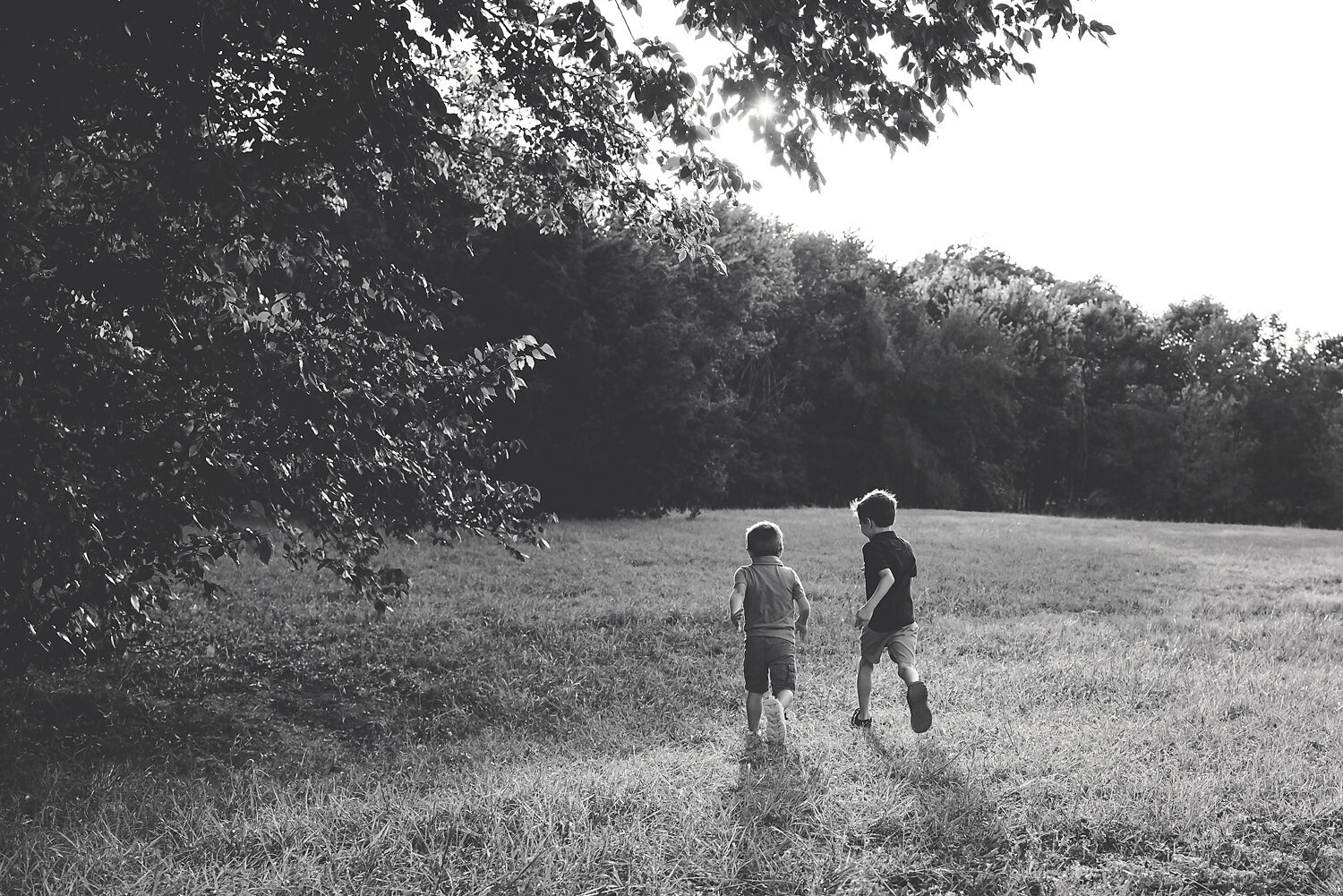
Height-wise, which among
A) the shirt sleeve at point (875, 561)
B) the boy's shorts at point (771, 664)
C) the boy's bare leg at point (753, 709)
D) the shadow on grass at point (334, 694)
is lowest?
the shadow on grass at point (334, 694)

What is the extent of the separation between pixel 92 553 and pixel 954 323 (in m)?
42.6

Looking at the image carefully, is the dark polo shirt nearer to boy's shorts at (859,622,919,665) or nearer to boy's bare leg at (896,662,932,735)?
boy's shorts at (859,622,919,665)

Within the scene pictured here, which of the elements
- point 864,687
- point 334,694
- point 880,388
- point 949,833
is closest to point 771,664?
point 864,687

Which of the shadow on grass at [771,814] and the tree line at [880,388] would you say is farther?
the tree line at [880,388]

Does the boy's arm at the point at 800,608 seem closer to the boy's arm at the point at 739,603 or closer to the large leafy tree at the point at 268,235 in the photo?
the boy's arm at the point at 739,603

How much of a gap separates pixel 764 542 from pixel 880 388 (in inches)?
1458

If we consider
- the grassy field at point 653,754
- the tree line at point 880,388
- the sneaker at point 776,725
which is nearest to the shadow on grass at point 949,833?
the grassy field at point 653,754

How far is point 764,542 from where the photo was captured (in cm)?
566

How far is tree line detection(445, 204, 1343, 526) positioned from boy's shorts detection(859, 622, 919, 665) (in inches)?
630

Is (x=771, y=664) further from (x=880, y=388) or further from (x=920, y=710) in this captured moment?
(x=880, y=388)

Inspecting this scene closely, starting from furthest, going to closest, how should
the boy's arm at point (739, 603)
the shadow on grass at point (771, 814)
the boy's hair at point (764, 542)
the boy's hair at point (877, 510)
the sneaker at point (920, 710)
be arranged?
the boy's hair at point (877, 510), the boy's hair at point (764, 542), the boy's arm at point (739, 603), the sneaker at point (920, 710), the shadow on grass at point (771, 814)

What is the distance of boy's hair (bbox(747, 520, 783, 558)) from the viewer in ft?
18.5

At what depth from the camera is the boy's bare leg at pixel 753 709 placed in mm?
5566

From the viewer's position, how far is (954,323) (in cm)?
4325
